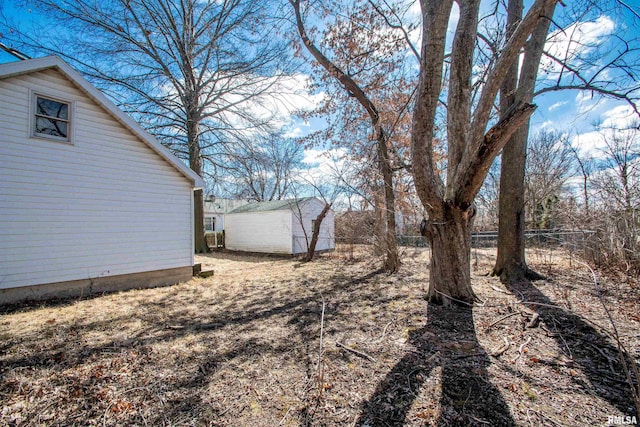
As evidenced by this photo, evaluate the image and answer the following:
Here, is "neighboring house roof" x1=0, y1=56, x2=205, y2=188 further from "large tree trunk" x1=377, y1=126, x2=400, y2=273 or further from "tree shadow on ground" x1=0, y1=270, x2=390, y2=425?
"large tree trunk" x1=377, y1=126, x2=400, y2=273

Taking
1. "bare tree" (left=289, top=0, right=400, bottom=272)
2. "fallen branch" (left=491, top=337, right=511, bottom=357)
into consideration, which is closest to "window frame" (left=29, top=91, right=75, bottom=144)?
"bare tree" (left=289, top=0, right=400, bottom=272)

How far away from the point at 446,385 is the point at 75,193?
23.8ft

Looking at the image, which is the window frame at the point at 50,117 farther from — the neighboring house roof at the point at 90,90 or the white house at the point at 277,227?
the white house at the point at 277,227

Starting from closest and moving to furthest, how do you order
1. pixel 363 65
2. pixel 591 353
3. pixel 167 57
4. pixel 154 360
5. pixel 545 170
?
pixel 591 353 < pixel 154 360 < pixel 363 65 < pixel 167 57 < pixel 545 170

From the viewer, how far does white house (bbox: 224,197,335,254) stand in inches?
551

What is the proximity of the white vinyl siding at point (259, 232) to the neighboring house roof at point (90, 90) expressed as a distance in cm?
689

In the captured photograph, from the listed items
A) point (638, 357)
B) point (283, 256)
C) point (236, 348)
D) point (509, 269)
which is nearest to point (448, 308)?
point (638, 357)

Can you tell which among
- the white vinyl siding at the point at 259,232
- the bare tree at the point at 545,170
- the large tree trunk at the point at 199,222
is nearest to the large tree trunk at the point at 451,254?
the white vinyl siding at the point at 259,232

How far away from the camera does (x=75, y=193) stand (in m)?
5.62

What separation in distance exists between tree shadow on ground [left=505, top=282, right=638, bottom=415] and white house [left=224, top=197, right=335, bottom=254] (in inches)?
403

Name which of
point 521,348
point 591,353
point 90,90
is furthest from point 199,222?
point 591,353

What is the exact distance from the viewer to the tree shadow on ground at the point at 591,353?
6.66ft

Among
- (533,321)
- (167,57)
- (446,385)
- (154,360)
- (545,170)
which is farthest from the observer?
(545,170)

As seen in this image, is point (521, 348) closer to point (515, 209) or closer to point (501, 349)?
point (501, 349)
